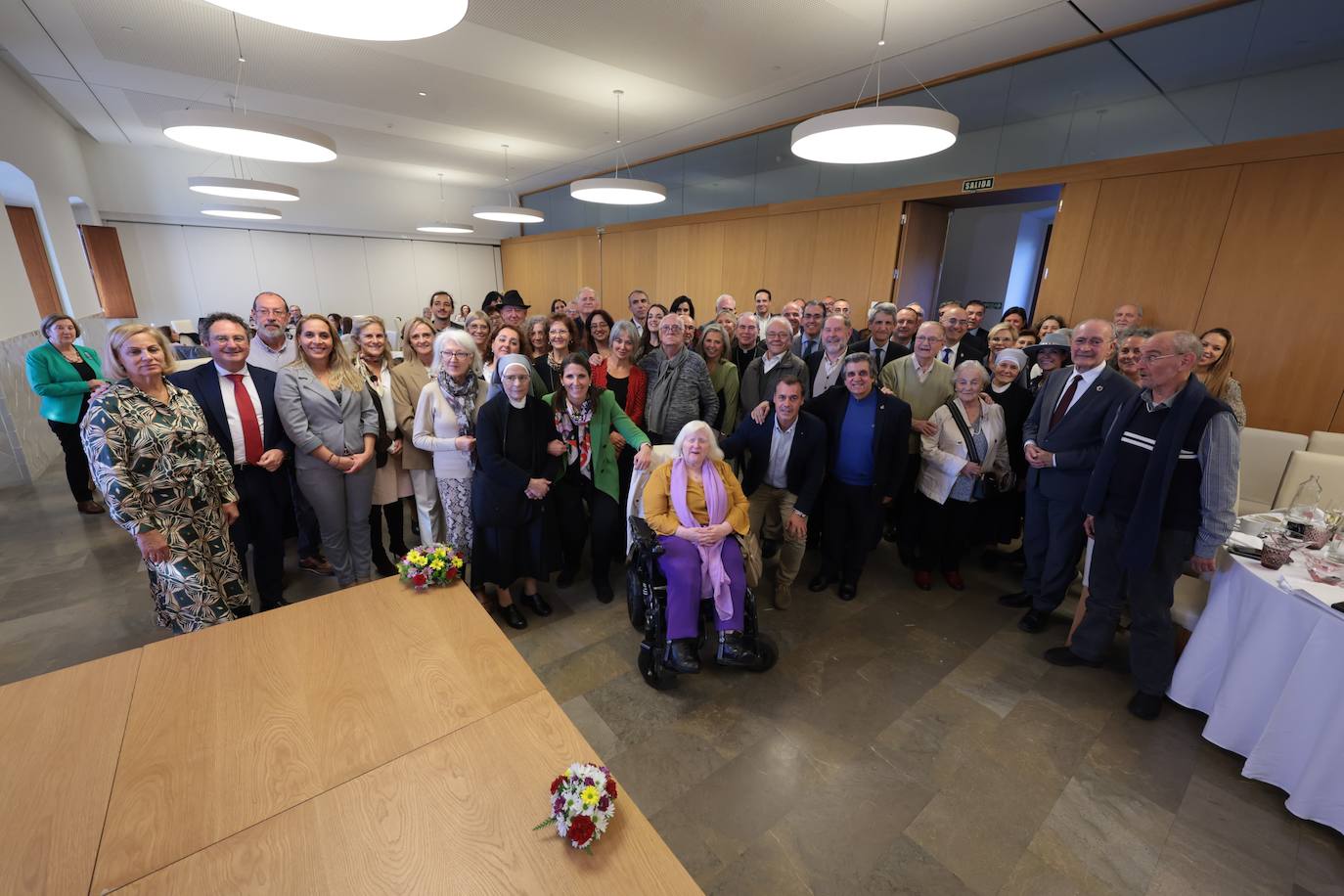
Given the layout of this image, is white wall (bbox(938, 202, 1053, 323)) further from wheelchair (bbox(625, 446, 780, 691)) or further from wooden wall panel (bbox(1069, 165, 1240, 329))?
wheelchair (bbox(625, 446, 780, 691))

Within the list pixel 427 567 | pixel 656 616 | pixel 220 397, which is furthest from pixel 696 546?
pixel 220 397

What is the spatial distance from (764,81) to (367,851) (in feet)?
21.5

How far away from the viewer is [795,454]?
10.5 ft

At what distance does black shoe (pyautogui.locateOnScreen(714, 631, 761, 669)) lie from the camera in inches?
104

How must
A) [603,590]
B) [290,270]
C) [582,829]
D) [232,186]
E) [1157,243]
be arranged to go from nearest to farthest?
1. [582,829]
2. [603,590]
3. [1157,243]
4. [232,186]
5. [290,270]

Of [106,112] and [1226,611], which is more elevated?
[106,112]

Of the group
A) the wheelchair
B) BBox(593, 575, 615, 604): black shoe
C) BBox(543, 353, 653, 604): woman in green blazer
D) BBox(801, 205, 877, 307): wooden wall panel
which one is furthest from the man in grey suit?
BBox(801, 205, 877, 307): wooden wall panel

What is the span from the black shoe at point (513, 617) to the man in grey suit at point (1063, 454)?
9.94 ft

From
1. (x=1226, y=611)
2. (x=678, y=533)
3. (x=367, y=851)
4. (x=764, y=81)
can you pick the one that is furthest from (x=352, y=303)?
(x=1226, y=611)

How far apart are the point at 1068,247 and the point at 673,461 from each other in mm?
4746

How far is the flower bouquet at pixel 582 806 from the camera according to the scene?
1166mm

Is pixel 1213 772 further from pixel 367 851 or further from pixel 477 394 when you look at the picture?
pixel 477 394

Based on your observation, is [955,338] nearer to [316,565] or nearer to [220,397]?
[220,397]

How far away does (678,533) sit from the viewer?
2680 millimetres
